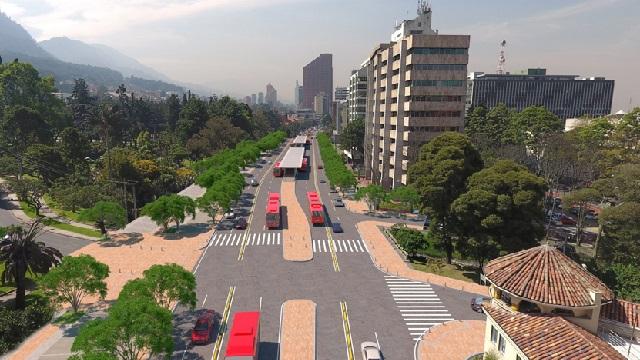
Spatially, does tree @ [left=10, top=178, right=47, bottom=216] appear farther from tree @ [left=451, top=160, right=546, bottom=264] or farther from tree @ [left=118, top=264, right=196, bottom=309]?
tree @ [left=451, top=160, right=546, bottom=264]

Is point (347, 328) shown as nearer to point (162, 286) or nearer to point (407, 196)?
point (162, 286)

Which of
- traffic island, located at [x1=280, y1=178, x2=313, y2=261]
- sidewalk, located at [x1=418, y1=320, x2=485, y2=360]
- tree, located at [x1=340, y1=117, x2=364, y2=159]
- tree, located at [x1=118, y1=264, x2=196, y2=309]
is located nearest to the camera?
tree, located at [x1=118, y1=264, x2=196, y2=309]

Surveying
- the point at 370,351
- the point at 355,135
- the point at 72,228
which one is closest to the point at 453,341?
the point at 370,351

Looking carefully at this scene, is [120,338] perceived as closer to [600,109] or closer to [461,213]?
[461,213]

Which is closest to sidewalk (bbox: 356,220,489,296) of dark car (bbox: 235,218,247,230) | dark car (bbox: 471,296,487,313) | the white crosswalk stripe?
the white crosswalk stripe

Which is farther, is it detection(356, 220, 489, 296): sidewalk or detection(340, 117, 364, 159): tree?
detection(340, 117, 364, 159): tree

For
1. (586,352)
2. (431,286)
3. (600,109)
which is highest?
(600,109)

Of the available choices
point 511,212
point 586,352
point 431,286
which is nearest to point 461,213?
point 511,212
